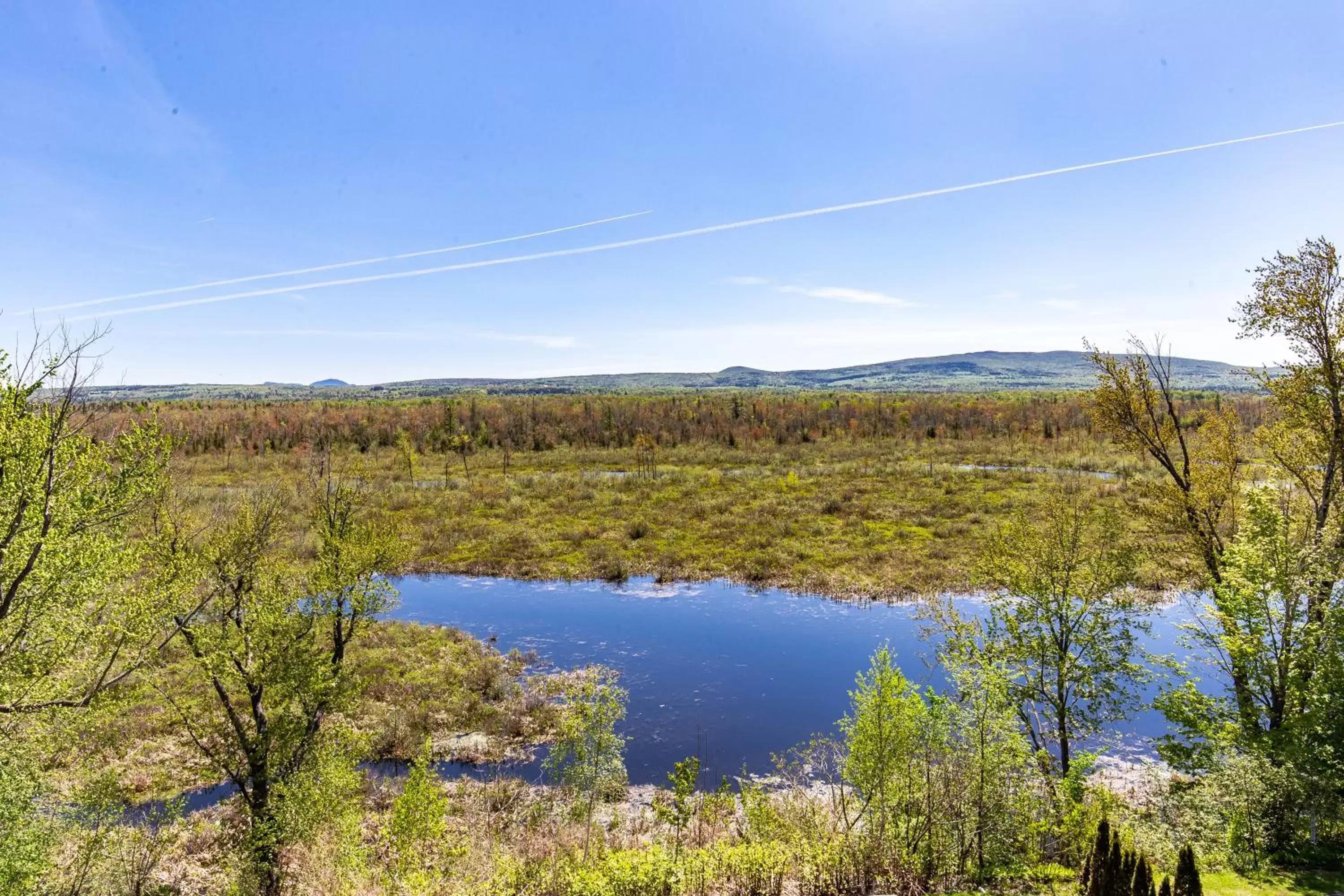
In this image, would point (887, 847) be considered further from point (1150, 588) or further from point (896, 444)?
point (896, 444)

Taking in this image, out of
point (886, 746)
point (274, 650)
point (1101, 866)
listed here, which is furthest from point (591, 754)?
point (1101, 866)

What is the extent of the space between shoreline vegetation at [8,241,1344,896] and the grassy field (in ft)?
28.5

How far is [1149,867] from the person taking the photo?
32.5 ft

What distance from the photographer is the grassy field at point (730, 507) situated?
47.0 meters

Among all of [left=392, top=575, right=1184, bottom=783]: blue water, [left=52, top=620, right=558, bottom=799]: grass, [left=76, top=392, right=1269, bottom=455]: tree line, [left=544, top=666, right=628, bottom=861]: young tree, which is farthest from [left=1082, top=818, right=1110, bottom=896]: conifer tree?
[left=76, top=392, right=1269, bottom=455]: tree line

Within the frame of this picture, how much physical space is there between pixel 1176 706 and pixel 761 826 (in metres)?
12.1

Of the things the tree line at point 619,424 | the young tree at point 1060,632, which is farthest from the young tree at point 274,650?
the tree line at point 619,424

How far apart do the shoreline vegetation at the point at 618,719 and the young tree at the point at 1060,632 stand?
0.15 m

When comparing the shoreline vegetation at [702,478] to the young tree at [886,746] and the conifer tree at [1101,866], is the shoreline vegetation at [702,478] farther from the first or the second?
the conifer tree at [1101,866]

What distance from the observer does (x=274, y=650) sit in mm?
19469

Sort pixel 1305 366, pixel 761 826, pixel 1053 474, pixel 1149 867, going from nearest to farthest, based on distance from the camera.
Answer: pixel 1149 867, pixel 761 826, pixel 1305 366, pixel 1053 474

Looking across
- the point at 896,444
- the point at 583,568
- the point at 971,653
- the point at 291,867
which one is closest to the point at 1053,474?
the point at 896,444

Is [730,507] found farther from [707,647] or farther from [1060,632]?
[1060,632]

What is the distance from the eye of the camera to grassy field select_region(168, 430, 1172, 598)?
154 ft
